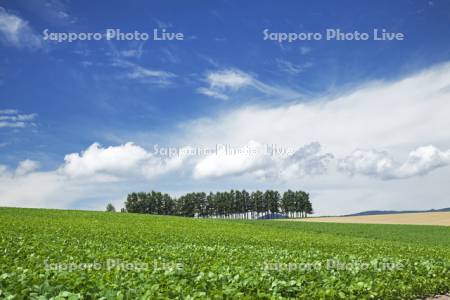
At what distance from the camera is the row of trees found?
16338 cm

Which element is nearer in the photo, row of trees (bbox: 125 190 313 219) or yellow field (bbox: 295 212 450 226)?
yellow field (bbox: 295 212 450 226)

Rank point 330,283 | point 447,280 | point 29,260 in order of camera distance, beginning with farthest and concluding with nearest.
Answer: point 447,280, point 29,260, point 330,283

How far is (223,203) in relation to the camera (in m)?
166

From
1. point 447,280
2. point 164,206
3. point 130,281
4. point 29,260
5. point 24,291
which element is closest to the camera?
point 24,291

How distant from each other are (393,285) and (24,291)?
35.8 feet

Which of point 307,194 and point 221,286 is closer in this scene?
point 221,286

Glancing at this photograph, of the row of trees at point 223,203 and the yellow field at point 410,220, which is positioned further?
the row of trees at point 223,203

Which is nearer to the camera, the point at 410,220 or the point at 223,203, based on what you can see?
the point at 410,220

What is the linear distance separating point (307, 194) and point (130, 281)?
538 ft

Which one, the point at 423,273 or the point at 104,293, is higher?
the point at 104,293

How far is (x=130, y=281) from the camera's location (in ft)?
31.0

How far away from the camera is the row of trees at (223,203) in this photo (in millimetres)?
163375

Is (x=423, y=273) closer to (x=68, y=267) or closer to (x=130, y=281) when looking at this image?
(x=130, y=281)

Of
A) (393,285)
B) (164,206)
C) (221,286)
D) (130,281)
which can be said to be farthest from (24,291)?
(164,206)
